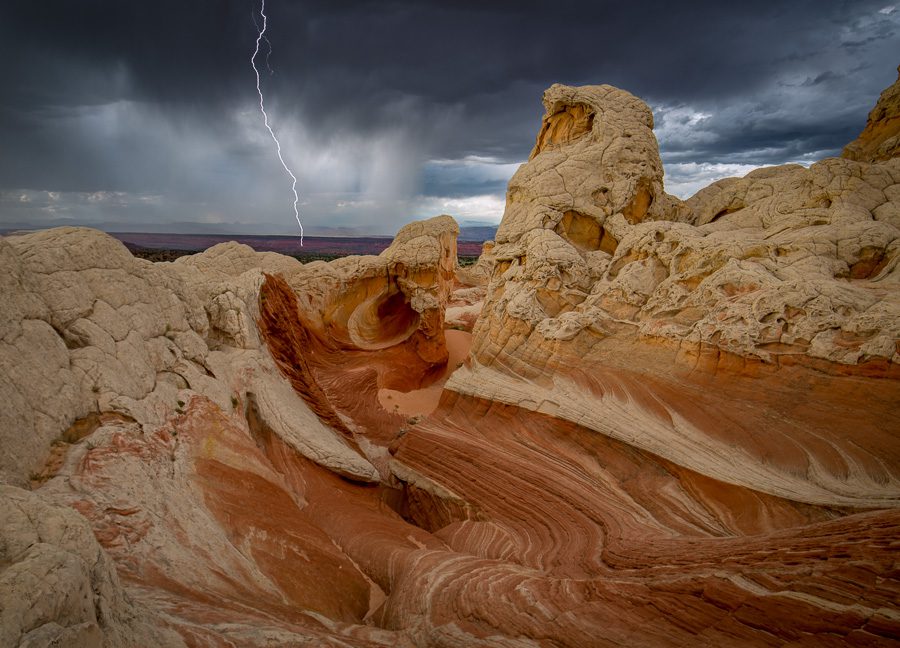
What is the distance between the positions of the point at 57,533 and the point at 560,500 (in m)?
5.54

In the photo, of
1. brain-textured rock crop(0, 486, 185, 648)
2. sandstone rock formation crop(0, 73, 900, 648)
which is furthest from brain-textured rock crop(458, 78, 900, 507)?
brain-textured rock crop(0, 486, 185, 648)

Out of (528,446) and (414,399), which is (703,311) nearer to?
(528,446)

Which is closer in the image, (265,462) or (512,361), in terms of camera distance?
(265,462)

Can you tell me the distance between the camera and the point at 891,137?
11562 millimetres

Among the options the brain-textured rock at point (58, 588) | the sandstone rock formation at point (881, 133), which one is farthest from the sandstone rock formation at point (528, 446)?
the sandstone rock formation at point (881, 133)

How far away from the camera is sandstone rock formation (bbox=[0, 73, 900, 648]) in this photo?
10.7 ft

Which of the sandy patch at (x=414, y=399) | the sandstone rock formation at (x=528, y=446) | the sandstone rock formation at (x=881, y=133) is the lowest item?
the sandy patch at (x=414, y=399)

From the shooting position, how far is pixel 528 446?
7434mm

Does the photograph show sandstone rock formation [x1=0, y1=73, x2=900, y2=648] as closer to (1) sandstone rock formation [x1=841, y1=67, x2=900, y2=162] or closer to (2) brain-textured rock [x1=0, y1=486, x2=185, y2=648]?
(2) brain-textured rock [x1=0, y1=486, x2=185, y2=648]

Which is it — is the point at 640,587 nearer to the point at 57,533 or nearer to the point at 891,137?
the point at 57,533

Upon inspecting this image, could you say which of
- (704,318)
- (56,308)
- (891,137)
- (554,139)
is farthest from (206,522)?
(891,137)

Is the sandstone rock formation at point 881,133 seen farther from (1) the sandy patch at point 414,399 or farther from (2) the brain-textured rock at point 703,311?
(1) the sandy patch at point 414,399

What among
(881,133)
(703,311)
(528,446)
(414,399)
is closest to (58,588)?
(528,446)

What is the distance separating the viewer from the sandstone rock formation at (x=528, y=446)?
327 cm
